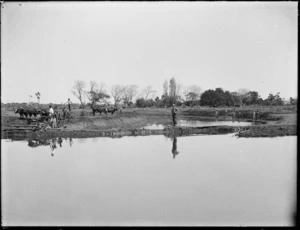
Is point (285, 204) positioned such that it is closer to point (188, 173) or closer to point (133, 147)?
point (188, 173)

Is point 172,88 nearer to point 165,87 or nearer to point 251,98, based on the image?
point 165,87

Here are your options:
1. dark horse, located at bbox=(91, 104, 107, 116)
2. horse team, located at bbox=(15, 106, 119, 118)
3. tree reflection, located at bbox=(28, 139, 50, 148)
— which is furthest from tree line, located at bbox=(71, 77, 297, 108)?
tree reflection, located at bbox=(28, 139, 50, 148)

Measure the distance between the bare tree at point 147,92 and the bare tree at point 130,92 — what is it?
268 millimetres

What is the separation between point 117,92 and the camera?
955 cm

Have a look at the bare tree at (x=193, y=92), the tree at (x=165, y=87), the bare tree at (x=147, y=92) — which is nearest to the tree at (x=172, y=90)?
the tree at (x=165, y=87)

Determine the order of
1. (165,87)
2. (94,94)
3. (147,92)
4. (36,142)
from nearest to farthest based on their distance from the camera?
(165,87)
(147,92)
(94,94)
(36,142)

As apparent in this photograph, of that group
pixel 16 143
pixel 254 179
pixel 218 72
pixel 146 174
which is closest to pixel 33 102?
pixel 16 143

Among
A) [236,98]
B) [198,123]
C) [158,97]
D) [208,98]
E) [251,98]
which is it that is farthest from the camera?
[198,123]

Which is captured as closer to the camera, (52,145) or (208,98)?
(52,145)

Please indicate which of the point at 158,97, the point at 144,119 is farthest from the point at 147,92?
the point at 144,119

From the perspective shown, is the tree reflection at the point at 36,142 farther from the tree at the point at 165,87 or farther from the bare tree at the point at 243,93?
the bare tree at the point at 243,93

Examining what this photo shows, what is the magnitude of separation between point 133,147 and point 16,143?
3.84m

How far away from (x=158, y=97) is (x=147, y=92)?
72cm

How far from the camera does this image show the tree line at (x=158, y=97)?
29.0 feet
